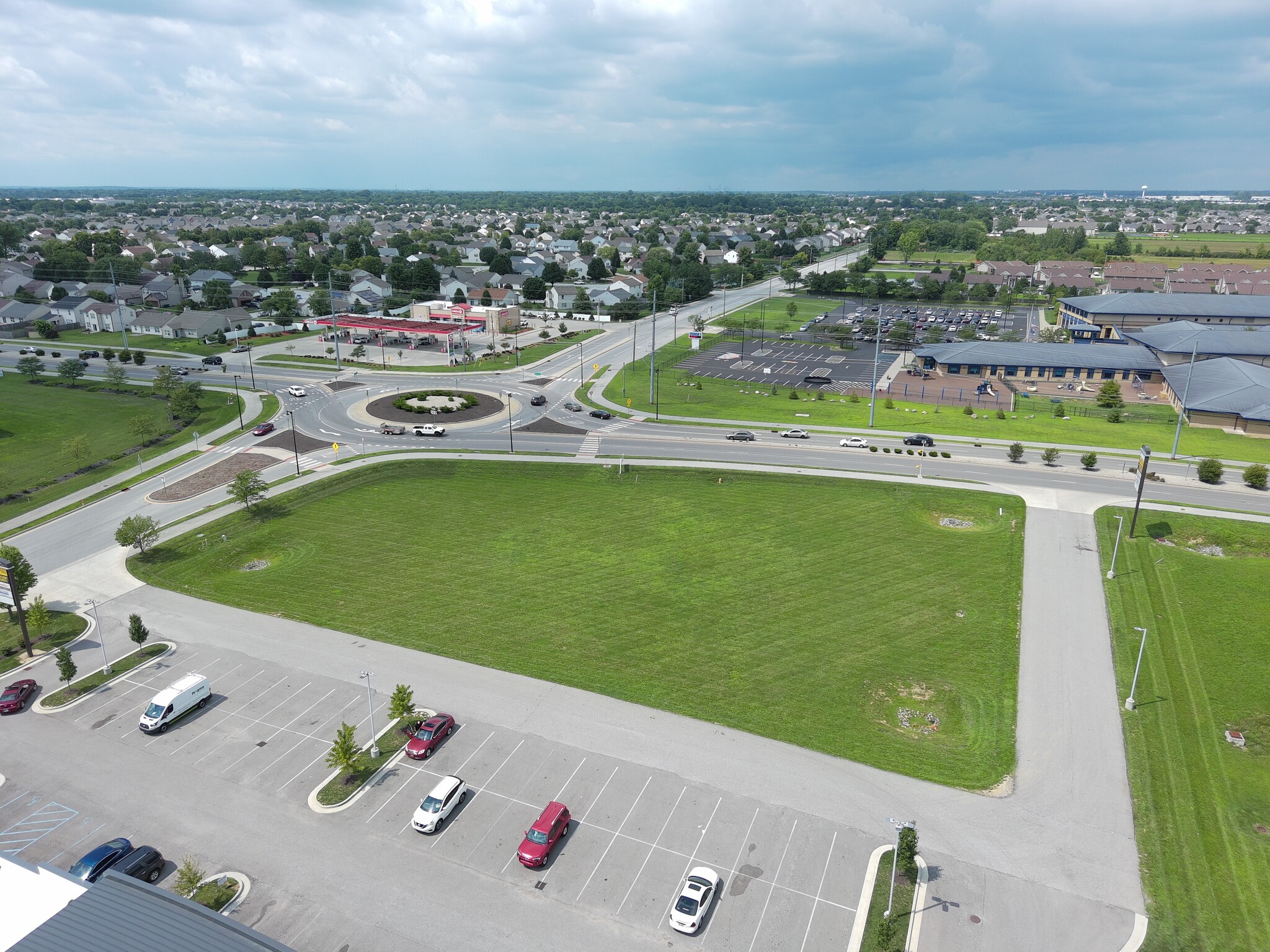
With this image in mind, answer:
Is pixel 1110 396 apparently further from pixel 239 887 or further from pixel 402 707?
pixel 239 887

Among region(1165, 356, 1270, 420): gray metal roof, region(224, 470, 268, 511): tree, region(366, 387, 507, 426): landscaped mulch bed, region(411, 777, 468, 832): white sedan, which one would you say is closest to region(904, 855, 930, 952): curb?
region(411, 777, 468, 832): white sedan

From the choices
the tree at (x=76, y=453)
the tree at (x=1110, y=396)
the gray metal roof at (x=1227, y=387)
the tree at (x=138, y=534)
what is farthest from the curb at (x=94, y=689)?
the tree at (x=1110, y=396)

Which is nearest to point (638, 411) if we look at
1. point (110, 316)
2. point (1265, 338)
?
point (1265, 338)

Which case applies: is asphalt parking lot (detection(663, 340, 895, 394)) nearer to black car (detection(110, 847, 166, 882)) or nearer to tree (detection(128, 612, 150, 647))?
tree (detection(128, 612, 150, 647))

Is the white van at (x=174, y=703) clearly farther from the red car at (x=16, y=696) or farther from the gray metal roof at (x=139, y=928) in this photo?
the gray metal roof at (x=139, y=928)

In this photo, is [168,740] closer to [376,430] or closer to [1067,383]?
[376,430]
